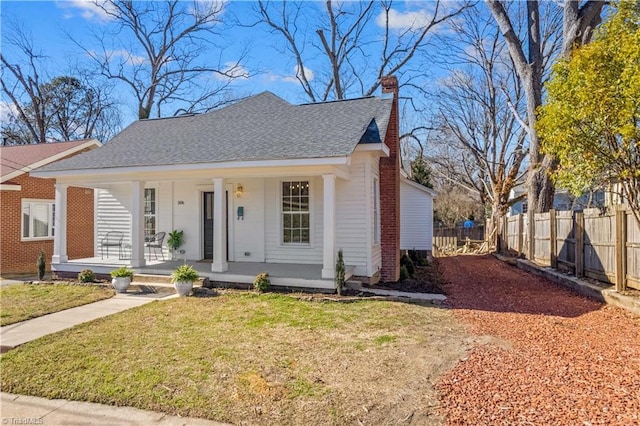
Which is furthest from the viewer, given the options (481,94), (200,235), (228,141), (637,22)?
(481,94)

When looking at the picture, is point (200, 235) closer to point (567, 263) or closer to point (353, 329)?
point (353, 329)

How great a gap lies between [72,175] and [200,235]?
12.0 feet

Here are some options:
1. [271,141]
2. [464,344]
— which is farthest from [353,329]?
[271,141]

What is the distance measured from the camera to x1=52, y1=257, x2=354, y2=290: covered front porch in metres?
8.58

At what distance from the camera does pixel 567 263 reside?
420 inches

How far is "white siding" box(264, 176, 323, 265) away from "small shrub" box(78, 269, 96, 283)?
446 centimetres

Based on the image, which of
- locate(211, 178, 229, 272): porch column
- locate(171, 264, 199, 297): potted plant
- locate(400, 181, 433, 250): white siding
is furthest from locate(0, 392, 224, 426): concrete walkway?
locate(400, 181, 433, 250): white siding

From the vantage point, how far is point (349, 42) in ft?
81.9

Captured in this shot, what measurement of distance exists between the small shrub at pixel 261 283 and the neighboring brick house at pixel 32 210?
10.4m

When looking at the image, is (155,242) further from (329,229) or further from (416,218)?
(416,218)

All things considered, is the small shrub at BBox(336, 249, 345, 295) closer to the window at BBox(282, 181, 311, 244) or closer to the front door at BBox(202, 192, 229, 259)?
the window at BBox(282, 181, 311, 244)

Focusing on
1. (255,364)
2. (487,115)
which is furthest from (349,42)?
(255,364)

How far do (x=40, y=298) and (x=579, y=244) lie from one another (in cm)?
1238

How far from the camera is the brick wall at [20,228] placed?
1364 centimetres
